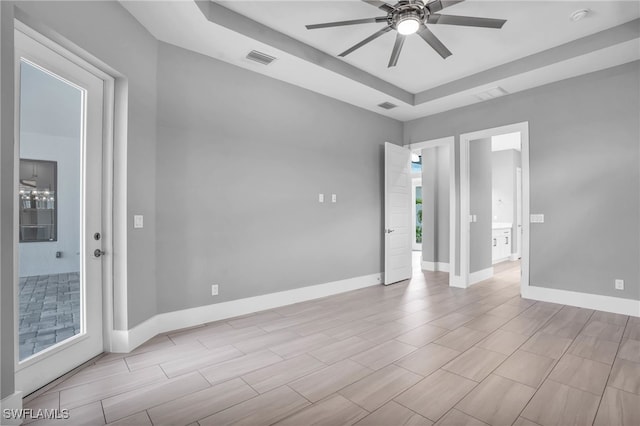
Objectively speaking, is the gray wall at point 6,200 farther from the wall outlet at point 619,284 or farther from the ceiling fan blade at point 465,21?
the wall outlet at point 619,284

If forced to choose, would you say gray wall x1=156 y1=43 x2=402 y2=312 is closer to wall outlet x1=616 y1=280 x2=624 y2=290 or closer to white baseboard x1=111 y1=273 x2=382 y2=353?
white baseboard x1=111 y1=273 x2=382 y2=353

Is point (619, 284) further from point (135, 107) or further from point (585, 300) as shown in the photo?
point (135, 107)

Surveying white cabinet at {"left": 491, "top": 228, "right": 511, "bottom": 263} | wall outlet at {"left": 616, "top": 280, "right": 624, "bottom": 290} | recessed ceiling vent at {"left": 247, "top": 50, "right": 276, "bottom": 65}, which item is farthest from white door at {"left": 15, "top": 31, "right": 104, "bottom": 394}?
white cabinet at {"left": 491, "top": 228, "right": 511, "bottom": 263}

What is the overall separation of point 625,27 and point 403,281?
4214mm

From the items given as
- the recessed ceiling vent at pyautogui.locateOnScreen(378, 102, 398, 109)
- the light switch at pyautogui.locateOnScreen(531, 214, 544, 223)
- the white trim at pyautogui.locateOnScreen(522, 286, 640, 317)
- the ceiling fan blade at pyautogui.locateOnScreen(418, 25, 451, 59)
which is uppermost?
the recessed ceiling vent at pyautogui.locateOnScreen(378, 102, 398, 109)

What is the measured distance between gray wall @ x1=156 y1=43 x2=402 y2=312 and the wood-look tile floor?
2.10 ft

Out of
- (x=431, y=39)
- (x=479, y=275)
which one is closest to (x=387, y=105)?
(x=431, y=39)

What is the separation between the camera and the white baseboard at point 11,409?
1.62 metres

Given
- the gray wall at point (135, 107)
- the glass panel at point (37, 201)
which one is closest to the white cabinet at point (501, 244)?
the gray wall at point (135, 107)

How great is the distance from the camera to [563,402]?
193 cm

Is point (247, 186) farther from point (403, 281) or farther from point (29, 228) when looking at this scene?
point (403, 281)

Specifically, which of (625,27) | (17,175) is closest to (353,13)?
(625,27)

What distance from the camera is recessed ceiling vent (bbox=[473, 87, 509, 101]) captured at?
14.3ft

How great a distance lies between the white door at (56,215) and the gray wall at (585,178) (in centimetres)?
515
